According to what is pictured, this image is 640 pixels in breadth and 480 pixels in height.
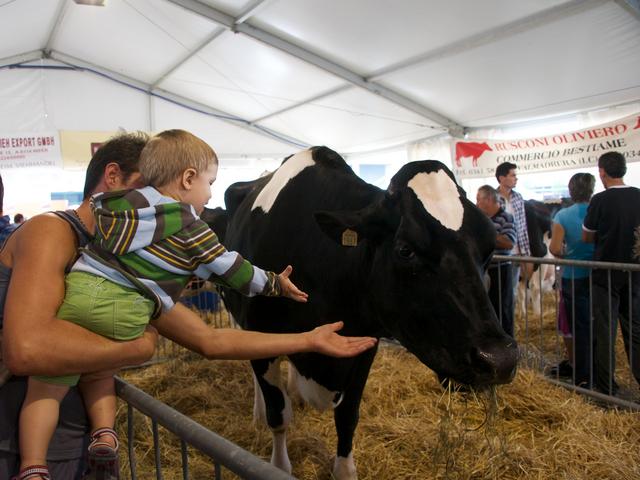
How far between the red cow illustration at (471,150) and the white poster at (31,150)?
877 centimetres

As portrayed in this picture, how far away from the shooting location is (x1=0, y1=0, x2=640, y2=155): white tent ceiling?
25.6 ft

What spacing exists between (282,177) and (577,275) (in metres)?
2.88

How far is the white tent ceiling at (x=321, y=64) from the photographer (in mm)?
7797

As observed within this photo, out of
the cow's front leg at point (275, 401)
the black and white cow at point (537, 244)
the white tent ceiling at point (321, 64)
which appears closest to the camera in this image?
the cow's front leg at point (275, 401)

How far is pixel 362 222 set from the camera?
213 centimetres

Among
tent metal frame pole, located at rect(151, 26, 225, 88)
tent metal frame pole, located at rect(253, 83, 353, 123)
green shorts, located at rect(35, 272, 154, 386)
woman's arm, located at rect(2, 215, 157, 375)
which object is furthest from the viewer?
tent metal frame pole, located at rect(253, 83, 353, 123)

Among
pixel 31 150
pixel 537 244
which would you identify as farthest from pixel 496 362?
pixel 31 150

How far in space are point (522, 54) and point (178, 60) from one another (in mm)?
8018

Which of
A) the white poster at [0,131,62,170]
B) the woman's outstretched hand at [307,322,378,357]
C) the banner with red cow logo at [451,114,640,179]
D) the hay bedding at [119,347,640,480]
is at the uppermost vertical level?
the white poster at [0,131,62,170]

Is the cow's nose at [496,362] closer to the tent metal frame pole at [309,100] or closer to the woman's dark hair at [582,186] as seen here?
the woman's dark hair at [582,186]

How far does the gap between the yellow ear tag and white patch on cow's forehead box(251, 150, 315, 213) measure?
96 centimetres

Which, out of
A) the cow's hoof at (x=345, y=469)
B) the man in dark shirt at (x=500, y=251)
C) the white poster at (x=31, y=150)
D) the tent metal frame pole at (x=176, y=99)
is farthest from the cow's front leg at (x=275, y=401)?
the tent metal frame pole at (x=176, y=99)

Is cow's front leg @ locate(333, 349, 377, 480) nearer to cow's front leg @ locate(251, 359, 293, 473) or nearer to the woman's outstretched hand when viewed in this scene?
cow's front leg @ locate(251, 359, 293, 473)

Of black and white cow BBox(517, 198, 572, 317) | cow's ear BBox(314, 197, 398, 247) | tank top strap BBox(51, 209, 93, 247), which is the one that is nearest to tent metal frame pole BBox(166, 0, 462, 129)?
black and white cow BBox(517, 198, 572, 317)
